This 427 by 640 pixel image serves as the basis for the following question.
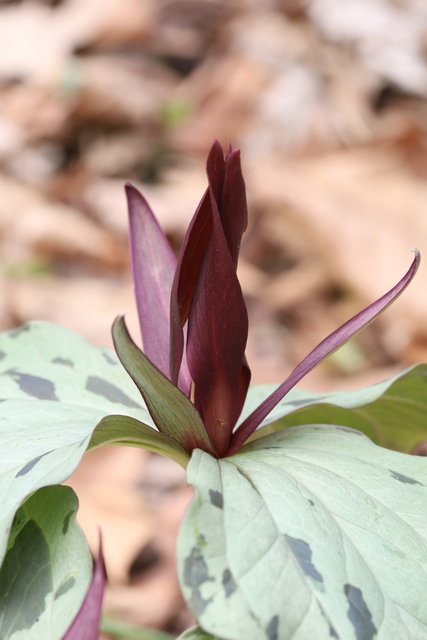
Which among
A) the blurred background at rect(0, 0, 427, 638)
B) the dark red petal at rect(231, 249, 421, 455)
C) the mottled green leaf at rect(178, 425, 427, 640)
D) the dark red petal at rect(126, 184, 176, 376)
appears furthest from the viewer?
the blurred background at rect(0, 0, 427, 638)

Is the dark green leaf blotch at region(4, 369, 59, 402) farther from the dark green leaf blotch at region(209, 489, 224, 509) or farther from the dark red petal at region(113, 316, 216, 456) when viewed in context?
the dark green leaf blotch at region(209, 489, 224, 509)

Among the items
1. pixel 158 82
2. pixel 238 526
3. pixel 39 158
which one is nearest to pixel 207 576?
pixel 238 526

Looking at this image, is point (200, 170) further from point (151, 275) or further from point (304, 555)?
point (304, 555)

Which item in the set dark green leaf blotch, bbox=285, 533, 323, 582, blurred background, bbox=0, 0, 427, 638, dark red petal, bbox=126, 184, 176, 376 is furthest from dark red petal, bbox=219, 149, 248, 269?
blurred background, bbox=0, 0, 427, 638

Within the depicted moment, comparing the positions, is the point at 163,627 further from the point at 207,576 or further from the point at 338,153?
the point at 338,153

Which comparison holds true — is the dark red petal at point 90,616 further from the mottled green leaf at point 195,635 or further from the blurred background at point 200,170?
the blurred background at point 200,170

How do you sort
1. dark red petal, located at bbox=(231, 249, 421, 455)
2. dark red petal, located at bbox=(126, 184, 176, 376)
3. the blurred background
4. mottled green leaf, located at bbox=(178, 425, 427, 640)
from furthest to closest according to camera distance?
the blurred background
dark red petal, located at bbox=(126, 184, 176, 376)
dark red petal, located at bbox=(231, 249, 421, 455)
mottled green leaf, located at bbox=(178, 425, 427, 640)
